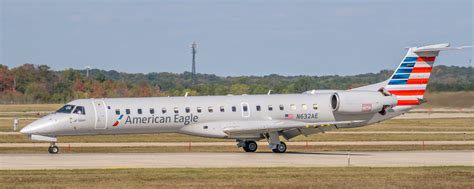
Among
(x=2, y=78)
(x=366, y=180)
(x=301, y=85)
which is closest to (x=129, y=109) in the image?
(x=366, y=180)

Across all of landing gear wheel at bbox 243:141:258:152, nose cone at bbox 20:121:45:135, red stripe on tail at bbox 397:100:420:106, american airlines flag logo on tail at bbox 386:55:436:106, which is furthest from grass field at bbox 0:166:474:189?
american airlines flag logo on tail at bbox 386:55:436:106

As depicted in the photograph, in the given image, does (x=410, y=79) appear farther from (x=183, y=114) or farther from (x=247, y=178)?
(x=247, y=178)

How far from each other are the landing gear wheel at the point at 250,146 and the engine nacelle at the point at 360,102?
12.4 ft

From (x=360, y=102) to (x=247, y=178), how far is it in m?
15.2

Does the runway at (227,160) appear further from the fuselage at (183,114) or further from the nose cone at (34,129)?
the fuselage at (183,114)

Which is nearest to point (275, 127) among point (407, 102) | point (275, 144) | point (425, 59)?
point (275, 144)

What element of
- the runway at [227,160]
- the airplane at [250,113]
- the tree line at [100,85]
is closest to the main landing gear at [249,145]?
the airplane at [250,113]

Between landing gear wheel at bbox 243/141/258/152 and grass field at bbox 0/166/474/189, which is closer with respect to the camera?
grass field at bbox 0/166/474/189

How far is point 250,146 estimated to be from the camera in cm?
4519

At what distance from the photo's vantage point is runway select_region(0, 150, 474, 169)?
36.2 m

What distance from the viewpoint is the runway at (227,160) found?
119 feet

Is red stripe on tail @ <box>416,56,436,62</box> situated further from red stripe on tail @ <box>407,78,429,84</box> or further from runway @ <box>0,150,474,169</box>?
runway @ <box>0,150,474,169</box>

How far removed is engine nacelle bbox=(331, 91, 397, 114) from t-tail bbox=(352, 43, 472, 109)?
927mm

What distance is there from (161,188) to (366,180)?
246 inches
